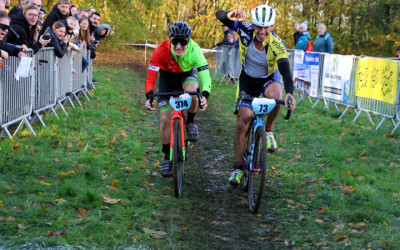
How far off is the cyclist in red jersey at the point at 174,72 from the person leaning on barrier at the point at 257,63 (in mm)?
549

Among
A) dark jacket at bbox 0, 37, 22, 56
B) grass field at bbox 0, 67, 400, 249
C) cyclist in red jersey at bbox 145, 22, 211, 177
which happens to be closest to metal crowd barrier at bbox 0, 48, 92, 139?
dark jacket at bbox 0, 37, 22, 56

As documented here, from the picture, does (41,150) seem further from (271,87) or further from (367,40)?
(367,40)

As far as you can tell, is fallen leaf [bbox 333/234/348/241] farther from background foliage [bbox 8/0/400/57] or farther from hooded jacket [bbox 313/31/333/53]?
background foliage [bbox 8/0/400/57]

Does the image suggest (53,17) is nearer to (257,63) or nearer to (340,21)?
(257,63)

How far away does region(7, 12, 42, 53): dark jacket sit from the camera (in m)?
8.58

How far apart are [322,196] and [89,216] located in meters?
3.10

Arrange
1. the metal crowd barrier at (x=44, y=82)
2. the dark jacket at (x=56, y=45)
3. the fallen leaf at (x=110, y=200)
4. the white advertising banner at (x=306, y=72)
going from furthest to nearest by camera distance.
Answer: the white advertising banner at (x=306, y=72) < the dark jacket at (x=56, y=45) < the metal crowd barrier at (x=44, y=82) < the fallen leaf at (x=110, y=200)

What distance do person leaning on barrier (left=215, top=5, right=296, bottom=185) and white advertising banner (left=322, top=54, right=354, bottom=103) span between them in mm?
6462

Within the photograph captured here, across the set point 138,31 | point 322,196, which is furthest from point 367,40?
point 322,196

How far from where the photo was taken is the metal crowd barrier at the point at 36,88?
770cm

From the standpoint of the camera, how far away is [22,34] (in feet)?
28.5

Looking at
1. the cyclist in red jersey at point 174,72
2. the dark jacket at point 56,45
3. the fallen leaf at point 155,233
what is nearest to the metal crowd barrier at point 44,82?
the dark jacket at point 56,45

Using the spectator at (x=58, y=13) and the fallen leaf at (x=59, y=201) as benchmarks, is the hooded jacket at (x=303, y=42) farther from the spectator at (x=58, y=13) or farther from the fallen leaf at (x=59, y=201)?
the fallen leaf at (x=59, y=201)

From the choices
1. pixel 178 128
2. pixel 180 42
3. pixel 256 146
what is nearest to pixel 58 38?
pixel 180 42
